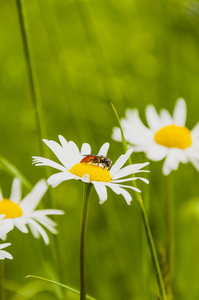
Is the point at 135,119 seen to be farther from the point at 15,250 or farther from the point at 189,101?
the point at 189,101

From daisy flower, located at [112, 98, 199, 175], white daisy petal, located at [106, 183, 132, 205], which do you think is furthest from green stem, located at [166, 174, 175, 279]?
white daisy petal, located at [106, 183, 132, 205]

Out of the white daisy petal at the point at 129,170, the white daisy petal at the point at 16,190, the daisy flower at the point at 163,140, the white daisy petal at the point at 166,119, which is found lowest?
the white daisy petal at the point at 129,170

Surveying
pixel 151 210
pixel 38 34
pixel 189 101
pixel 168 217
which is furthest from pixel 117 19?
pixel 168 217

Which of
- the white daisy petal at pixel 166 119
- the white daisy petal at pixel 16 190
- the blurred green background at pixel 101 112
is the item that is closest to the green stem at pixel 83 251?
the blurred green background at pixel 101 112

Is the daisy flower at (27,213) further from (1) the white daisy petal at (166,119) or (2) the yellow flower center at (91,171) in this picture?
(1) the white daisy petal at (166,119)

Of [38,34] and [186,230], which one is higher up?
[38,34]

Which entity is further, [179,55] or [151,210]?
[179,55]
